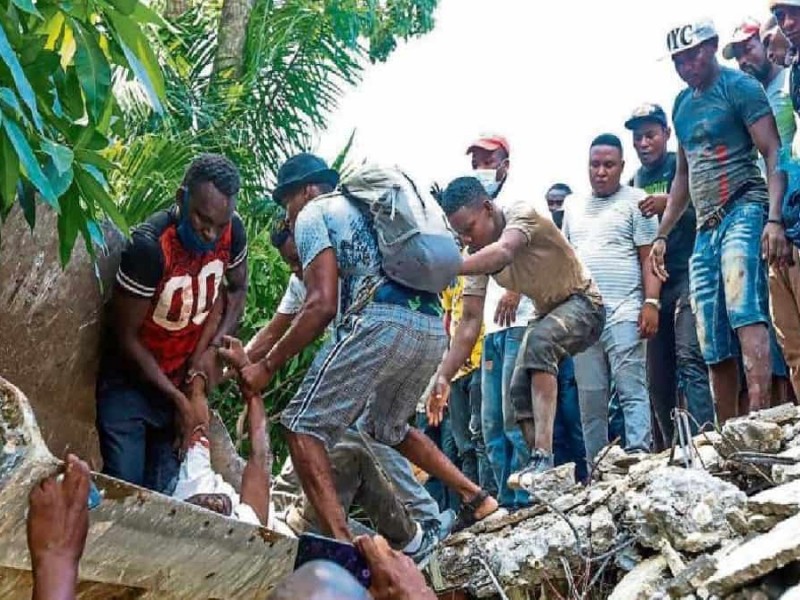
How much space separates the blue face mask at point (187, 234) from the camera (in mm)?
4645

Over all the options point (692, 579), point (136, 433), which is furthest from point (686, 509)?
point (136, 433)

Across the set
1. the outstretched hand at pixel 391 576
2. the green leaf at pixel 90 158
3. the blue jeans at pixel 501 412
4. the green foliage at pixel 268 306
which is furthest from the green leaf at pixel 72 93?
the green foliage at pixel 268 306

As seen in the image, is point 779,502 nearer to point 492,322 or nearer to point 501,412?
point 501,412

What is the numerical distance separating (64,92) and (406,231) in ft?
8.15

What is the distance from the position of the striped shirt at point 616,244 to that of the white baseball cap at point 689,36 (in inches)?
42.9

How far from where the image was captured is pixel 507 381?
6695mm

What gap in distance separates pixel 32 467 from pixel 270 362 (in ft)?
8.95

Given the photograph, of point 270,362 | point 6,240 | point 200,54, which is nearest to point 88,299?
point 6,240

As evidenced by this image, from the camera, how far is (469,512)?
5.67m

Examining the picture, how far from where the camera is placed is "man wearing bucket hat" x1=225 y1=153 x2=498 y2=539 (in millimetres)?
4969

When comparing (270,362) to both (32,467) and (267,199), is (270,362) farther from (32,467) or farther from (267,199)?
(267,199)

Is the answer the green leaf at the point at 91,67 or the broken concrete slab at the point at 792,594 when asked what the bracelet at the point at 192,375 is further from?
the green leaf at the point at 91,67

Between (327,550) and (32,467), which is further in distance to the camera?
(327,550)

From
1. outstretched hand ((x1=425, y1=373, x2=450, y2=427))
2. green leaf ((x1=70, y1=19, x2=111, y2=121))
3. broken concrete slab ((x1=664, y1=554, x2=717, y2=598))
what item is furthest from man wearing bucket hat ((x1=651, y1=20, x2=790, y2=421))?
green leaf ((x1=70, y1=19, x2=111, y2=121))
